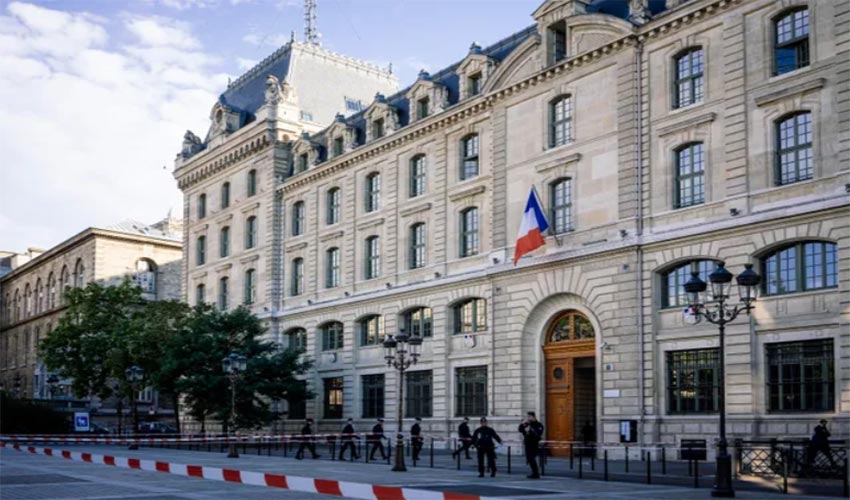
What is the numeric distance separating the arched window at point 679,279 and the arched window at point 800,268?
2.11 meters

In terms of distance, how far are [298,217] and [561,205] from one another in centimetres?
2214

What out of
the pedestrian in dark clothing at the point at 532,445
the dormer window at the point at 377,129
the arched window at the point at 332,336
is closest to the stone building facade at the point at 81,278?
the arched window at the point at 332,336

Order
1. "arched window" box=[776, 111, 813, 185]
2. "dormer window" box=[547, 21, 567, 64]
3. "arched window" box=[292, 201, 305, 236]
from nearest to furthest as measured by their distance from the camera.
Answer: "arched window" box=[776, 111, 813, 185] < "dormer window" box=[547, 21, 567, 64] < "arched window" box=[292, 201, 305, 236]

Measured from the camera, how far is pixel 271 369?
167 feet

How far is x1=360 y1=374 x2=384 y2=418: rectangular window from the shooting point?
51062mm

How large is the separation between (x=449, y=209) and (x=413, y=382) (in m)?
8.04

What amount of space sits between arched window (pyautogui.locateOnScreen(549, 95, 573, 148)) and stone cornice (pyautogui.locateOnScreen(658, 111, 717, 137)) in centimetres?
472

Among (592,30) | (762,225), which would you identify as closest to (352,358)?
(592,30)

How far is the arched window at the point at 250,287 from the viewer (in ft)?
203

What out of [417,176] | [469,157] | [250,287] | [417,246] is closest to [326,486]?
[469,157]

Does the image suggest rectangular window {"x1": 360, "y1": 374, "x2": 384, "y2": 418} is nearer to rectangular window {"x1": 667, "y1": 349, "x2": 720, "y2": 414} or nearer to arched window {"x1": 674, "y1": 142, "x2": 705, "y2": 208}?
rectangular window {"x1": 667, "y1": 349, "x2": 720, "y2": 414}

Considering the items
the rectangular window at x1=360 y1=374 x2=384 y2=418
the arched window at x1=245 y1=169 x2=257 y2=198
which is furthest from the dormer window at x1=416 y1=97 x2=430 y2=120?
the arched window at x1=245 y1=169 x2=257 y2=198

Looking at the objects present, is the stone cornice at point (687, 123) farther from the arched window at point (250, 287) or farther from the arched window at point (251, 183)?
the arched window at point (251, 183)

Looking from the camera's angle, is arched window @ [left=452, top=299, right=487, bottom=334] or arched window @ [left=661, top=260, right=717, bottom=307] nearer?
A: arched window @ [left=661, top=260, right=717, bottom=307]
